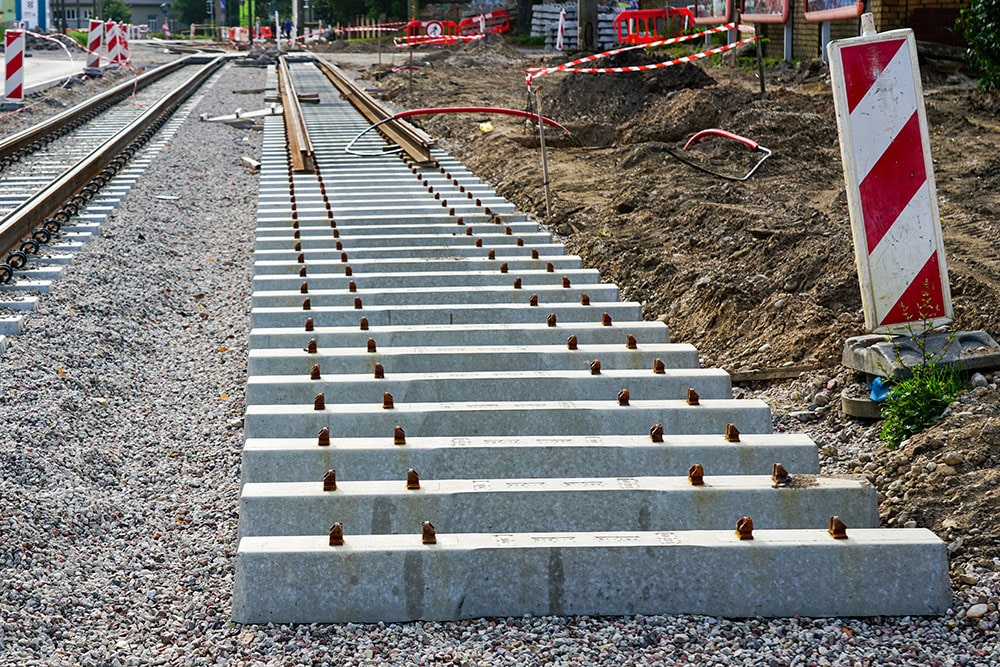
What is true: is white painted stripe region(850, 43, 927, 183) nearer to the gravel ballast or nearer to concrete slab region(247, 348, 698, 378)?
concrete slab region(247, 348, 698, 378)

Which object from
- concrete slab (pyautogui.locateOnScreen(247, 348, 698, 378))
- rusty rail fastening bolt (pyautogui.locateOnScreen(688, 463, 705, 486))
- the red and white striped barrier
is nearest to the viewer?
rusty rail fastening bolt (pyautogui.locateOnScreen(688, 463, 705, 486))

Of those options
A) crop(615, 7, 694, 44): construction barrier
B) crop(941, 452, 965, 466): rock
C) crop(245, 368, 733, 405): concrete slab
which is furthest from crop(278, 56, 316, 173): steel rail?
crop(615, 7, 694, 44): construction barrier

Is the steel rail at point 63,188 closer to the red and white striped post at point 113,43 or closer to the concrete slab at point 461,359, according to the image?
the concrete slab at point 461,359

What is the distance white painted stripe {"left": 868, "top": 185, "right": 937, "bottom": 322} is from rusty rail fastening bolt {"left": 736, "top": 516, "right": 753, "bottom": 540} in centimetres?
183

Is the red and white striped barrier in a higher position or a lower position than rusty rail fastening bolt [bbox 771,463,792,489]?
higher

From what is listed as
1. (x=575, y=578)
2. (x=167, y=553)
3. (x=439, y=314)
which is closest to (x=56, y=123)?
(x=439, y=314)

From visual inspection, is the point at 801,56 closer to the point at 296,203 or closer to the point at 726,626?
the point at 296,203

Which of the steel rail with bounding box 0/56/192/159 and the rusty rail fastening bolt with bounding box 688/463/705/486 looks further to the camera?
the steel rail with bounding box 0/56/192/159

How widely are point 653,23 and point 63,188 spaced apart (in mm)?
30856

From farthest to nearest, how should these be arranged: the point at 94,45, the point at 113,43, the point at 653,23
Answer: the point at 653,23
the point at 113,43
the point at 94,45

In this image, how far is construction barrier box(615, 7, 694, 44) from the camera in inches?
1304

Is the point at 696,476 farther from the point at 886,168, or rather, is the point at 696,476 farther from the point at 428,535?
the point at 886,168

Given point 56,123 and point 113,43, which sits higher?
point 113,43

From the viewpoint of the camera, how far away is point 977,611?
354cm
